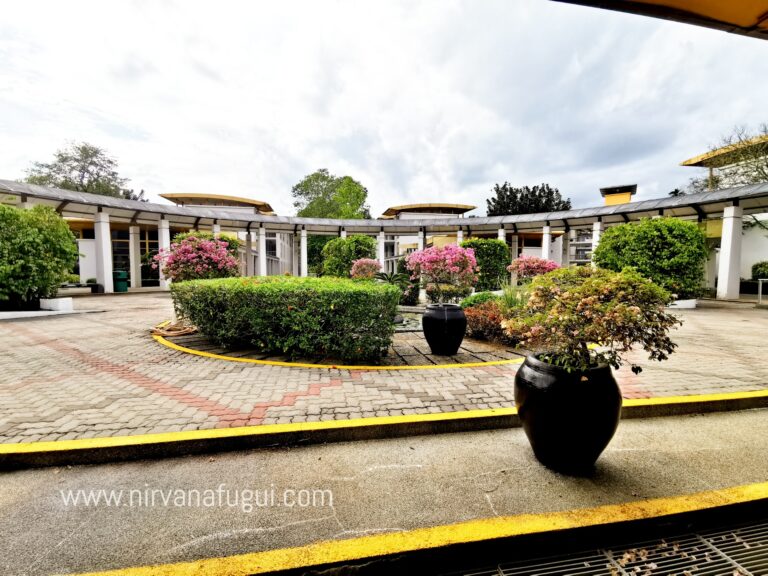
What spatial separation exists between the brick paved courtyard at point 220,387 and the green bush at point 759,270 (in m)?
17.1

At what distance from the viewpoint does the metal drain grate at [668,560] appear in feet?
6.30

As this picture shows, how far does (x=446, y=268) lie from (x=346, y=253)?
9.63m

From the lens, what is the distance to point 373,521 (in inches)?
84.1

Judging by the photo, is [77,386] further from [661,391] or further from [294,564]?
[661,391]

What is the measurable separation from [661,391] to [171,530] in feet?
16.1

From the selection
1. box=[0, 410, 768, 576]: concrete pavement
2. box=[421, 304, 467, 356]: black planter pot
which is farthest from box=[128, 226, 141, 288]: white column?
box=[0, 410, 768, 576]: concrete pavement

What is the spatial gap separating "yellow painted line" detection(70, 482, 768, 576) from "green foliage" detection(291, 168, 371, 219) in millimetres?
31503

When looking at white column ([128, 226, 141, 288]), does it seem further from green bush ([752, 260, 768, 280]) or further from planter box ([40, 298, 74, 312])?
green bush ([752, 260, 768, 280])

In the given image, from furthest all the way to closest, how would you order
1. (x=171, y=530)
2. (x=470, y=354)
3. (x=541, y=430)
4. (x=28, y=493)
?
(x=470, y=354) → (x=541, y=430) → (x=28, y=493) → (x=171, y=530)

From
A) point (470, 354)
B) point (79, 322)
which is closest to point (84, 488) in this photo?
point (470, 354)

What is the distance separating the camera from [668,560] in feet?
6.56

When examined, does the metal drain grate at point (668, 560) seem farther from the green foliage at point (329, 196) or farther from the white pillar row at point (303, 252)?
the green foliage at point (329, 196)

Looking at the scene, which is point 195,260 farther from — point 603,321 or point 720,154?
point 720,154

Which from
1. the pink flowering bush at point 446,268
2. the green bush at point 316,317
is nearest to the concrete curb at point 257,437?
the green bush at point 316,317
